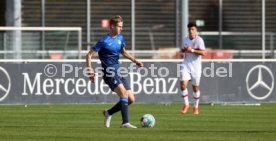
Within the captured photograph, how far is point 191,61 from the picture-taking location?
2672cm

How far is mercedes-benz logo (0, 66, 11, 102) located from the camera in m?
29.6

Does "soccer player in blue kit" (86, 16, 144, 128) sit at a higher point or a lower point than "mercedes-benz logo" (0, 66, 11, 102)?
higher


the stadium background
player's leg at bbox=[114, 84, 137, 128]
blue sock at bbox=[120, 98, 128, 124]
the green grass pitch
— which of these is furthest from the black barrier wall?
blue sock at bbox=[120, 98, 128, 124]

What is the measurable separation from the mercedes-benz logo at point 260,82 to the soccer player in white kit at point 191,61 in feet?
18.0

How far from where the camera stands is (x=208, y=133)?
18.4 metres

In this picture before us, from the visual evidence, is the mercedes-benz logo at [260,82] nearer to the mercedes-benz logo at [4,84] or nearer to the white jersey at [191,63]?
the white jersey at [191,63]

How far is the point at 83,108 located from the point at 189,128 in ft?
27.7

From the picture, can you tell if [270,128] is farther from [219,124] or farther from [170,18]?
[170,18]

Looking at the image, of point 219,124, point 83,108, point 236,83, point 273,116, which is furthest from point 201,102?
point 219,124

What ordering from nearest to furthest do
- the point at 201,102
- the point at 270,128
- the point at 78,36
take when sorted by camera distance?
the point at 270,128
the point at 201,102
the point at 78,36

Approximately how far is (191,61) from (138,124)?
5764 mm

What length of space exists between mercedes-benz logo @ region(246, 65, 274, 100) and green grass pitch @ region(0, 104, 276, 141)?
2.43 meters

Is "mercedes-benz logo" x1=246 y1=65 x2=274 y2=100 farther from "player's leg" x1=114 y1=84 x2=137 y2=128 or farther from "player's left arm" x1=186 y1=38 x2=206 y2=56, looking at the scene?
"player's leg" x1=114 y1=84 x2=137 y2=128

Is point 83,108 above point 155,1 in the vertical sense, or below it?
below
